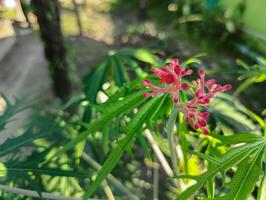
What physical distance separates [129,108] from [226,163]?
0.81 ft

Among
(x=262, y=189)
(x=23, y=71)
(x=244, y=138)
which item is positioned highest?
(x=244, y=138)

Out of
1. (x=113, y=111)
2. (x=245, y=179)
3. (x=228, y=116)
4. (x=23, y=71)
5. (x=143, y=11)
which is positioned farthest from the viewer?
(x=143, y=11)

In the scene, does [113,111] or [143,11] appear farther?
[143,11]

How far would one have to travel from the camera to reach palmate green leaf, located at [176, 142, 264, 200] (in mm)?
764

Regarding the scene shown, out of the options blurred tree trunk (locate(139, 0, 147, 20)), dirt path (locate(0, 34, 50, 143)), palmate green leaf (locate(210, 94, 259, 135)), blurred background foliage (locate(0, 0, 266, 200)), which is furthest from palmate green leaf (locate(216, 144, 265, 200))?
blurred tree trunk (locate(139, 0, 147, 20))

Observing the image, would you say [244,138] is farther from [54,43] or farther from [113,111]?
[54,43]

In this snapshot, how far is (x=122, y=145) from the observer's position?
81cm

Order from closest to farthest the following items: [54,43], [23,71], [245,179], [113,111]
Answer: [245,179], [113,111], [54,43], [23,71]

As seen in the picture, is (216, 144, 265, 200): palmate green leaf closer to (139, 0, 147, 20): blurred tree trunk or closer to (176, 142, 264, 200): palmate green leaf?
(176, 142, 264, 200): palmate green leaf

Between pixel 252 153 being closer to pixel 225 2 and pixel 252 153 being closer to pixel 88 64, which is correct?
pixel 88 64

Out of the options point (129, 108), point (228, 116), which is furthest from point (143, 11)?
point (129, 108)

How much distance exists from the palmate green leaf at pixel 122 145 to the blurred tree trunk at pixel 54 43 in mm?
1309

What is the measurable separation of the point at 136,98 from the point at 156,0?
11.5ft

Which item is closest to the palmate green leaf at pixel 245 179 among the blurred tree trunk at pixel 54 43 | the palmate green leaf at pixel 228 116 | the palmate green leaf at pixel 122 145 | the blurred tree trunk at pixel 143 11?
the palmate green leaf at pixel 122 145
